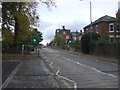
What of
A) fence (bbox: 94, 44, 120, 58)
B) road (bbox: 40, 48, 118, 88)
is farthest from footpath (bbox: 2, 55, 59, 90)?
fence (bbox: 94, 44, 120, 58)

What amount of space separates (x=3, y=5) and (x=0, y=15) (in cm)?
193

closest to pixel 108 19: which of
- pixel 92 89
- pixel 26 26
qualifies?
pixel 26 26

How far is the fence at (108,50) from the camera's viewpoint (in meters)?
31.5

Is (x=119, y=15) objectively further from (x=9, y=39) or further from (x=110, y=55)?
(x=9, y=39)

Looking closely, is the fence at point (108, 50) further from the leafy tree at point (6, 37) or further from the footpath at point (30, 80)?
the footpath at point (30, 80)

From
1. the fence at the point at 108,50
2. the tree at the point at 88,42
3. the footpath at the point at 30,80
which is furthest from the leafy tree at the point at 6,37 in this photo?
the footpath at the point at 30,80

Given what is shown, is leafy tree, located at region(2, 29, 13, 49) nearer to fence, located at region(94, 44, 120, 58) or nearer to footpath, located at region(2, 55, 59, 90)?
fence, located at region(94, 44, 120, 58)

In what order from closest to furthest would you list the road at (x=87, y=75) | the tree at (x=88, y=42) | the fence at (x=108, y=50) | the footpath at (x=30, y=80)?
the footpath at (x=30, y=80) → the road at (x=87, y=75) → the fence at (x=108, y=50) → the tree at (x=88, y=42)

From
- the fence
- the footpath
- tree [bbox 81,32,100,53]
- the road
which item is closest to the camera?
the footpath

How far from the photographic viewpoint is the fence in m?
31.5

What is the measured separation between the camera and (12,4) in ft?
43.9

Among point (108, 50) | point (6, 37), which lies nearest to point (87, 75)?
point (108, 50)

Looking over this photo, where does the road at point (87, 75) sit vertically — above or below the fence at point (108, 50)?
below

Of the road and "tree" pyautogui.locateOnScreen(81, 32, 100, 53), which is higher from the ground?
"tree" pyautogui.locateOnScreen(81, 32, 100, 53)
